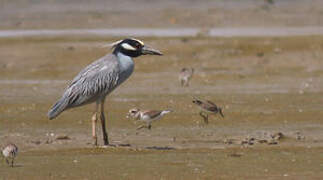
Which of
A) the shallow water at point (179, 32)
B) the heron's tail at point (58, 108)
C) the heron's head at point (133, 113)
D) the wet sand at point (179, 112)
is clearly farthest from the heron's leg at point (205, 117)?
the shallow water at point (179, 32)

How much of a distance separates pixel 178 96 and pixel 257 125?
3.83 meters

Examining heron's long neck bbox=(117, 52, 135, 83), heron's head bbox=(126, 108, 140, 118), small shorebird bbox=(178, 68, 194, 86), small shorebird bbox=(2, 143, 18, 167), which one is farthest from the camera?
small shorebird bbox=(178, 68, 194, 86)

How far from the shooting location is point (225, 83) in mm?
22547

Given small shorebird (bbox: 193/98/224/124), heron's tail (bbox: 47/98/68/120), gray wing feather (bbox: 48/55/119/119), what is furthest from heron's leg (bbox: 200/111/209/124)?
heron's tail (bbox: 47/98/68/120)

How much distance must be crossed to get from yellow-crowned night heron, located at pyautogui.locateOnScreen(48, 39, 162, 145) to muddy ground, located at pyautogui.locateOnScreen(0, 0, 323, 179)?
56 cm

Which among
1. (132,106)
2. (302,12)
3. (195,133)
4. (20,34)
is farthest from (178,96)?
(302,12)

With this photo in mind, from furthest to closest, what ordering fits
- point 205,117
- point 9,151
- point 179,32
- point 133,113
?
1. point 179,32
2. point 205,117
3. point 133,113
4. point 9,151

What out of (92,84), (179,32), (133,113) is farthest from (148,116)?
(179,32)

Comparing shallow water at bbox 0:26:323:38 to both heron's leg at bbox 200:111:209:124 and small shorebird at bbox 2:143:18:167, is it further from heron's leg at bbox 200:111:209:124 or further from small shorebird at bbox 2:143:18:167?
small shorebird at bbox 2:143:18:167

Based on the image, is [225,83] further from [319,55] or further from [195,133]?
[195,133]

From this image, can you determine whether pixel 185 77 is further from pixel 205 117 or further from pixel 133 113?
pixel 133 113

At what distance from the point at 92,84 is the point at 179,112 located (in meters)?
3.83

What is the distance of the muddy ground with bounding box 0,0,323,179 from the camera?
485 inches

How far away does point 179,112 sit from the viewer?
17.7 metres
